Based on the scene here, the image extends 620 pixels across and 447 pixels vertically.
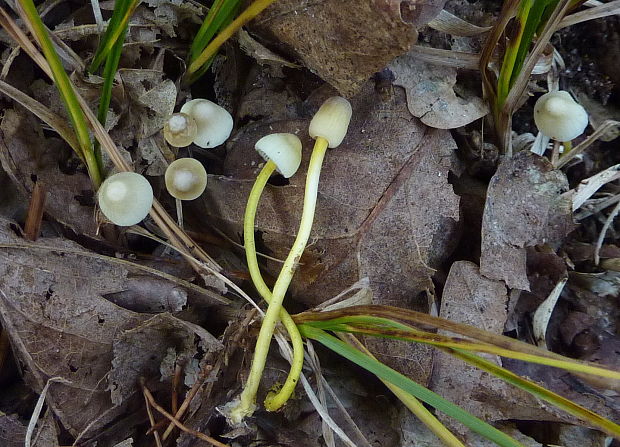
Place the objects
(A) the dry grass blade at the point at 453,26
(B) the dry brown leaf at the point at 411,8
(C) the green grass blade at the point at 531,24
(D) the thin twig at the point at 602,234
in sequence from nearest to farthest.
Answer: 1. (B) the dry brown leaf at the point at 411,8
2. (C) the green grass blade at the point at 531,24
3. (A) the dry grass blade at the point at 453,26
4. (D) the thin twig at the point at 602,234

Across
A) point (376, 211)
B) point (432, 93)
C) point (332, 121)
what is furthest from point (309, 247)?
point (432, 93)

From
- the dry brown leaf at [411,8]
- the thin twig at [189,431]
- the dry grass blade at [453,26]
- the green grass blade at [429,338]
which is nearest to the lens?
the green grass blade at [429,338]

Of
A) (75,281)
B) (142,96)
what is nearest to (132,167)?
(142,96)

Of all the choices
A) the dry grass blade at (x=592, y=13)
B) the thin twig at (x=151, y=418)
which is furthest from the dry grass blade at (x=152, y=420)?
the dry grass blade at (x=592, y=13)

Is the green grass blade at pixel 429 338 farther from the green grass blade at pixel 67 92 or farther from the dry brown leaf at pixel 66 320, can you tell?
the green grass blade at pixel 67 92

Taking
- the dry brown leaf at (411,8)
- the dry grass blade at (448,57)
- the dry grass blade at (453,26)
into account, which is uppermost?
the dry brown leaf at (411,8)

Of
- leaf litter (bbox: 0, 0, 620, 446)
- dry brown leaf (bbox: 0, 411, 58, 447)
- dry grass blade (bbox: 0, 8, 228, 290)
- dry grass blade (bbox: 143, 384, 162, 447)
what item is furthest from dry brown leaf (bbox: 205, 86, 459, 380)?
dry brown leaf (bbox: 0, 411, 58, 447)

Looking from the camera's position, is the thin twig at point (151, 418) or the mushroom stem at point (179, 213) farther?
the mushroom stem at point (179, 213)

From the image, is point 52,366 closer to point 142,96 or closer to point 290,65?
point 142,96

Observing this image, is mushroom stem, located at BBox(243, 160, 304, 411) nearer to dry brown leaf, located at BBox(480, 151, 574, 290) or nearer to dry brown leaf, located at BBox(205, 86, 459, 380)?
dry brown leaf, located at BBox(205, 86, 459, 380)
